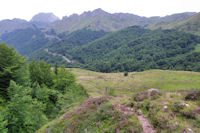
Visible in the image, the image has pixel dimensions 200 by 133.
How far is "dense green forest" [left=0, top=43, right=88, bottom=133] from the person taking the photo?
1949cm

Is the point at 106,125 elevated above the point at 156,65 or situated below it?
above

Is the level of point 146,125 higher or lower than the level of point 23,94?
higher

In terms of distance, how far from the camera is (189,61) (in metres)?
182

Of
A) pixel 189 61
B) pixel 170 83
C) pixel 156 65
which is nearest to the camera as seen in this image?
pixel 170 83

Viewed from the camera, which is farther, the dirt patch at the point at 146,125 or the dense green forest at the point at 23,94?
the dense green forest at the point at 23,94

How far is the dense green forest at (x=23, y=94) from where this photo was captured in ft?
63.9

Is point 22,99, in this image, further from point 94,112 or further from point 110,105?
point 110,105

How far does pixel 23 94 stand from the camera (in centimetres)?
2116

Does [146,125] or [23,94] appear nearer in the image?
[146,125]

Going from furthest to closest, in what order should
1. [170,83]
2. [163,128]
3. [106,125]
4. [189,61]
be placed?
[189,61]
[170,83]
[106,125]
[163,128]

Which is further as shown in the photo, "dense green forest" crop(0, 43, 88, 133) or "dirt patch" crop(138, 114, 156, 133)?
"dense green forest" crop(0, 43, 88, 133)

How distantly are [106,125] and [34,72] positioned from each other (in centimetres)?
3432

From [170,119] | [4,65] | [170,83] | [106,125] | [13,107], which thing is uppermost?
[4,65]

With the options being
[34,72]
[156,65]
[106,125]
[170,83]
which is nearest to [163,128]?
[106,125]
